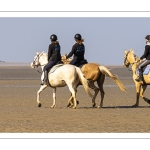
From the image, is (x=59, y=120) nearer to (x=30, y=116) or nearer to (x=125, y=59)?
(x=30, y=116)

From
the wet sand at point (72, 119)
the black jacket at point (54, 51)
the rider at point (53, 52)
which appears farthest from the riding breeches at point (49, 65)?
the wet sand at point (72, 119)

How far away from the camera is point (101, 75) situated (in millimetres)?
20547

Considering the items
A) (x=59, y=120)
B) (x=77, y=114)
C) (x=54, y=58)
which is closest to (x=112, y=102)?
(x=54, y=58)

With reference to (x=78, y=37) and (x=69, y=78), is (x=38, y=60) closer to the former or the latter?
(x=78, y=37)

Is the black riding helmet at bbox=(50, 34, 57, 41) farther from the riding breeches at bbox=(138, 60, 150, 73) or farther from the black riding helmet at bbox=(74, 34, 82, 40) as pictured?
the riding breeches at bbox=(138, 60, 150, 73)

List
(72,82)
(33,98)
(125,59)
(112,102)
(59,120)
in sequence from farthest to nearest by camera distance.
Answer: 1. (33,98)
2. (112,102)
3. (125,59)
4. (72,82)
5. (59,120)

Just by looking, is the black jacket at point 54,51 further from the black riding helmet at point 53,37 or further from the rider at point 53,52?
the black riding helmet at point 53,37

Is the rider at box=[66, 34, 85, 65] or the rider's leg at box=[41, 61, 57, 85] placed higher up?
the rider at box=[66, 34, 85, 65]

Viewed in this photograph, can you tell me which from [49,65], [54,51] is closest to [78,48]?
[54,51]

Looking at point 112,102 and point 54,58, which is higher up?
point 54,58

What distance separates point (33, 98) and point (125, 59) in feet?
17.5

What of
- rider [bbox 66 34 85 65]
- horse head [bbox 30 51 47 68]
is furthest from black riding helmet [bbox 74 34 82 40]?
horse head [bbox 30 51 47 68]

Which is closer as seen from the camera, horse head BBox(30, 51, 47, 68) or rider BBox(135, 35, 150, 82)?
rider BBox(135, 35, 150, 82)

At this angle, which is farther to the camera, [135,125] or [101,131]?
[135,125]
